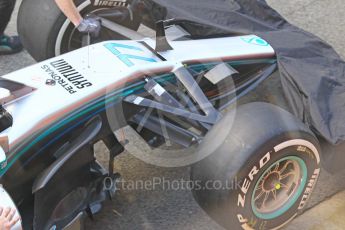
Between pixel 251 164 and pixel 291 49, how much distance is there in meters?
1.07

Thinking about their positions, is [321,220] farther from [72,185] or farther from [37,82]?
[37,82]

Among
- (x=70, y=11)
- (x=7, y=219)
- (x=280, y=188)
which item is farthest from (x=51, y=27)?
(x=280, y=188)

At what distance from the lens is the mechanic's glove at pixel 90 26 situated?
11.9 ft

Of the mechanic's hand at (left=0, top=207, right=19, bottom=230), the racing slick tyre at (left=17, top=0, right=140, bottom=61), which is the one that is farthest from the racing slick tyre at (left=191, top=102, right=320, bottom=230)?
the racing slick tyre at (left=17, top=0, right=140, bottom=61)

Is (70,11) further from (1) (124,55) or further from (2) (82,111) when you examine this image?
(2) (82,111)

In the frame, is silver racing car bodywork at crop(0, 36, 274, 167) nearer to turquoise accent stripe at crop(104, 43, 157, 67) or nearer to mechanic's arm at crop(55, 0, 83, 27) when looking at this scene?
turquoise accent stripe at crop(104, 43, 157, 67)

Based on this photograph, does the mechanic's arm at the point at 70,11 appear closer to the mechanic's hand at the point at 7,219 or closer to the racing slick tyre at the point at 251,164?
the racing slick tyre at the point at 251,164

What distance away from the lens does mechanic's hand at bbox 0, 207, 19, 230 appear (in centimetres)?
253

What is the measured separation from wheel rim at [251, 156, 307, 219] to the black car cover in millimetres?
252

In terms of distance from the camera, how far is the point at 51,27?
3916 mm

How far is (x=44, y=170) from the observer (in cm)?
295

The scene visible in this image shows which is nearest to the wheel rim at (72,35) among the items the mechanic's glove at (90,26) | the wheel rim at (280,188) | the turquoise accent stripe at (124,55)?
the mechanic's glove at (90,26)

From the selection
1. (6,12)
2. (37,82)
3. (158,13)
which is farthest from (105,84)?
(6,12)

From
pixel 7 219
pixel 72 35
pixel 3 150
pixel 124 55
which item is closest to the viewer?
pixel 7 219
